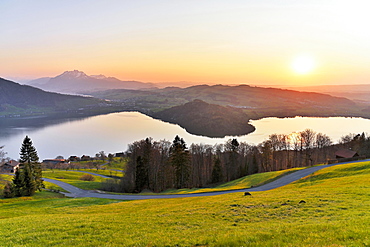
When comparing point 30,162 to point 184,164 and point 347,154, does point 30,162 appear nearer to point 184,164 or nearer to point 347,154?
point 184,164

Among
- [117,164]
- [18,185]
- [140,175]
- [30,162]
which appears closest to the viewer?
[18,185]

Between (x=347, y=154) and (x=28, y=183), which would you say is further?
(x=347, y=154)

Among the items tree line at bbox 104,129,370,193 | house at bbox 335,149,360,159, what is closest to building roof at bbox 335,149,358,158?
house at bbox 335,149,360,159

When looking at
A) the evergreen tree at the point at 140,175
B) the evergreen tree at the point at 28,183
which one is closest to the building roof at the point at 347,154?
the evergreen tree at the point at 140,175

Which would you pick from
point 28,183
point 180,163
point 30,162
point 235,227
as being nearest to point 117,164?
point 180,163

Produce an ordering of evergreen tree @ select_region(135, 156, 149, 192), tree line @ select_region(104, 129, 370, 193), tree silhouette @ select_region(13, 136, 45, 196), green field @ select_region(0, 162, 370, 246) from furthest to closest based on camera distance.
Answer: tree line @ select_region(104, 129, 370, 193)
evergreen tree @ select_region(135, 156, 149, 192)
tree silhouette @ select_region(13, 136, 45, 196)
green field @ select_region(0, 162, 370, 246)

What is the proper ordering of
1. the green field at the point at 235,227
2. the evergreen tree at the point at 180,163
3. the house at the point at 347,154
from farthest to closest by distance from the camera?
the house at the point at 347,154 → the evergreen tree at the point at 180,163 → the green field at the point at 235,227

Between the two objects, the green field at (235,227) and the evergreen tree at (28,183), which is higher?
the green field at (235,227)

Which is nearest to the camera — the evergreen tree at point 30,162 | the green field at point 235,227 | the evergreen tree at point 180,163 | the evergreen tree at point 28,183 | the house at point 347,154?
the green field at point 235,227

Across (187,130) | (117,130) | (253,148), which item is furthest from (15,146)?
(253,148)

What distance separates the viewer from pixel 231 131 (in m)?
171

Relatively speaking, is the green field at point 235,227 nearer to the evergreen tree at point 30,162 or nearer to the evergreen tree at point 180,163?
the evergreen tree at point 30,162

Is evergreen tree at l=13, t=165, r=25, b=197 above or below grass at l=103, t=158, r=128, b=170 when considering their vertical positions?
above

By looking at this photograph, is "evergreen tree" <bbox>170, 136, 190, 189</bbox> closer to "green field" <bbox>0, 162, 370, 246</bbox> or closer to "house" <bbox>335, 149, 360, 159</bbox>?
"green field" <bbox>0, 162, 370, 246</bbox>
